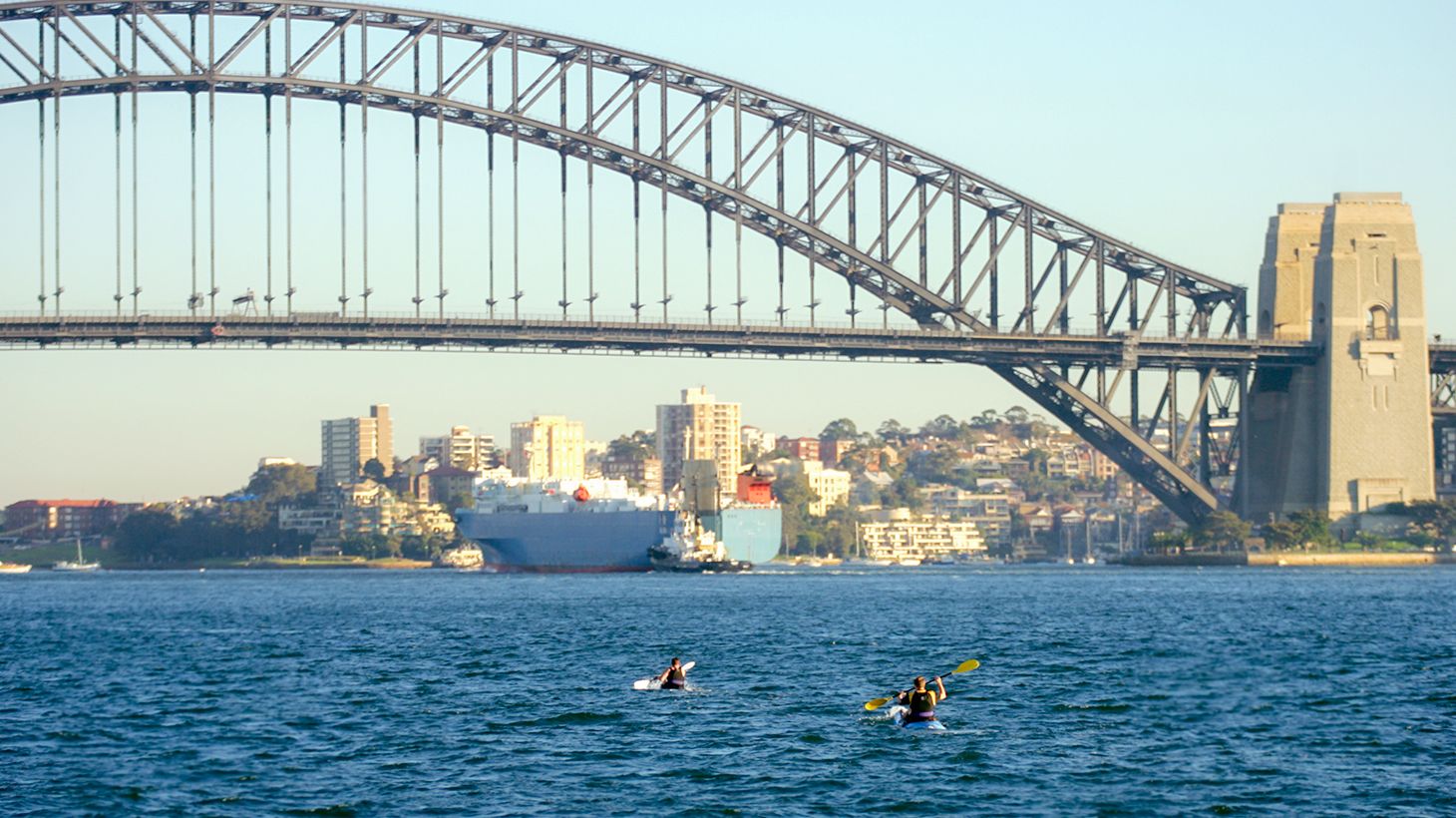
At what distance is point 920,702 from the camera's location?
40.5 meters

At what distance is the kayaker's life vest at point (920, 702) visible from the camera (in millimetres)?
40531

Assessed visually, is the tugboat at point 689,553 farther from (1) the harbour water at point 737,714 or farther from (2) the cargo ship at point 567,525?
(1) the harbour water at point 737,714

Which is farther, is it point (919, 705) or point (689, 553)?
point (689, 553)

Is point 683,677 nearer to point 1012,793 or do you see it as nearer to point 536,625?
point 1012,793

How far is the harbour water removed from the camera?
112ft

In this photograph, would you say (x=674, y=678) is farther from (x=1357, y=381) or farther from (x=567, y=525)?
(x=567, y=525)

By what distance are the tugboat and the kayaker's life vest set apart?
98000mm

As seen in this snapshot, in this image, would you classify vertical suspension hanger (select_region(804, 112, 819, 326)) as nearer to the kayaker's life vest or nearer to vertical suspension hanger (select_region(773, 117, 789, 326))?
vertical suspension hanger (select_region(773, 117, 789, 326))

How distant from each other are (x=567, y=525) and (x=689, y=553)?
781 centimetres

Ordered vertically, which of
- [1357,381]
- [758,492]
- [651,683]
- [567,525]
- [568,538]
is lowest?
[651,683]

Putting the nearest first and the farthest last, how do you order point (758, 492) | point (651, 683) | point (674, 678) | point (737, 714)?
1. point (737, 714)
2. point (674, 678)
3. point (651, 683)
4. point (758, 492)

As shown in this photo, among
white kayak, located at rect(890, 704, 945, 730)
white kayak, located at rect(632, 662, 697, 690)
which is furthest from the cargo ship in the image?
white kayak, located at rect(890, 704, 945, 730)

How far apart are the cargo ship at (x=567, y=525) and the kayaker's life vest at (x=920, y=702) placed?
98.1m

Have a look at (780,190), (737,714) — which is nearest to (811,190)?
(780,190)
